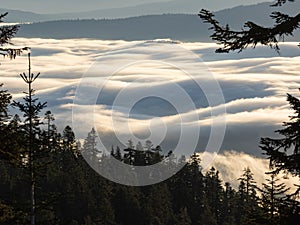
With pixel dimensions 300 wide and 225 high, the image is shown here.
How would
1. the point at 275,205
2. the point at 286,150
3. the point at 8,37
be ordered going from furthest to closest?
the point at 275,205, the point at 8,37, the point at 286,150

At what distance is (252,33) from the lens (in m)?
17.8

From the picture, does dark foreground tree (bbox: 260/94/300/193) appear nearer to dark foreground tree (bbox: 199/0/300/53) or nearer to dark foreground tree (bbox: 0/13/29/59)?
dark foreground tree (bbox: 199/0/300/53)

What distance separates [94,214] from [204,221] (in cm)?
1795

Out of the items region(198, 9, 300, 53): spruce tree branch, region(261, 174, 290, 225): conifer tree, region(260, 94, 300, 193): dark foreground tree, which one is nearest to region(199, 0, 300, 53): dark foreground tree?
region(198, 9, 300, 53): spruce tree branch

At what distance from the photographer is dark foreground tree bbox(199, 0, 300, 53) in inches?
696

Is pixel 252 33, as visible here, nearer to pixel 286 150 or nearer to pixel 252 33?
pixel 252 33

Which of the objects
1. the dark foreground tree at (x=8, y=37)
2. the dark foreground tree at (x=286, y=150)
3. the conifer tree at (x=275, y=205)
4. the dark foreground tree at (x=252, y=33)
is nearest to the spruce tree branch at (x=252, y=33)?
the dark foreground tree at (x=252, y=33)

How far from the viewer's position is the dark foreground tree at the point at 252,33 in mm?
17672

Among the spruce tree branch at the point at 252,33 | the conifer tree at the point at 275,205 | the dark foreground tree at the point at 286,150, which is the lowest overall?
the conifer tree at the point at 275,205

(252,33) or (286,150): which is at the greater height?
(252,33)

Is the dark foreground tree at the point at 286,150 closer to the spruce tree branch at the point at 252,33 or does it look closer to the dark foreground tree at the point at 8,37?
the spruce tree branch at the point at 252,33

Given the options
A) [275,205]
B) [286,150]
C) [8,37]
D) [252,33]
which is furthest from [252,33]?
[275,205]

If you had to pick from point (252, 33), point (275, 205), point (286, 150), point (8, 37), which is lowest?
point (275, 205)

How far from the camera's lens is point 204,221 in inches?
4035
